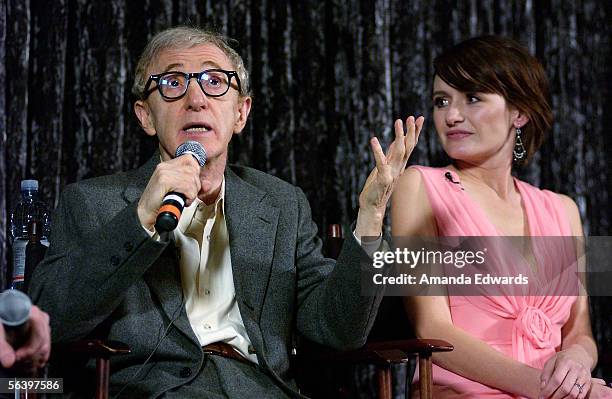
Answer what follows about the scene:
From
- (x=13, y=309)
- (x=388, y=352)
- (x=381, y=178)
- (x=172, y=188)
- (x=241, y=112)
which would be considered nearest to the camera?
(x=13, y=309)

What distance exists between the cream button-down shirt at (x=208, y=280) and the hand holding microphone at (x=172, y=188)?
288mm

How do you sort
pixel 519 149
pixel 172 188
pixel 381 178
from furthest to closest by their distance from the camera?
pixel 519 149 < pixel 381 178 < pixel 172 188

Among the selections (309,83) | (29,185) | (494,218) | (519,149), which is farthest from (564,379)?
(29,185)

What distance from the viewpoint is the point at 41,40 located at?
8.72ft

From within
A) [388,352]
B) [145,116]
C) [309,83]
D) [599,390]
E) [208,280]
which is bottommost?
[599,390]

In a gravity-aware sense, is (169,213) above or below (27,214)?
above

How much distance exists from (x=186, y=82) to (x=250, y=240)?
431mm

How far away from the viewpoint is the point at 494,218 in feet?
7.77

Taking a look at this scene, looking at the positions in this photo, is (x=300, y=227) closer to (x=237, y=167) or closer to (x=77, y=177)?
(x=237, y=167)

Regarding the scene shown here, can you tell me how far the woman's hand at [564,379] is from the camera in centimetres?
197

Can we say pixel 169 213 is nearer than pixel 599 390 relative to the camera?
Yes

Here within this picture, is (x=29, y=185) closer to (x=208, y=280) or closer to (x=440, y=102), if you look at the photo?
(x=208, y=280)

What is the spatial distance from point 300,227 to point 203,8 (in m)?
0.97

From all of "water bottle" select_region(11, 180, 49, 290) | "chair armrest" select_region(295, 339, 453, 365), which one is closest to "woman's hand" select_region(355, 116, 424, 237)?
"chair armrest" select_region(295, 339, 453, 365)
